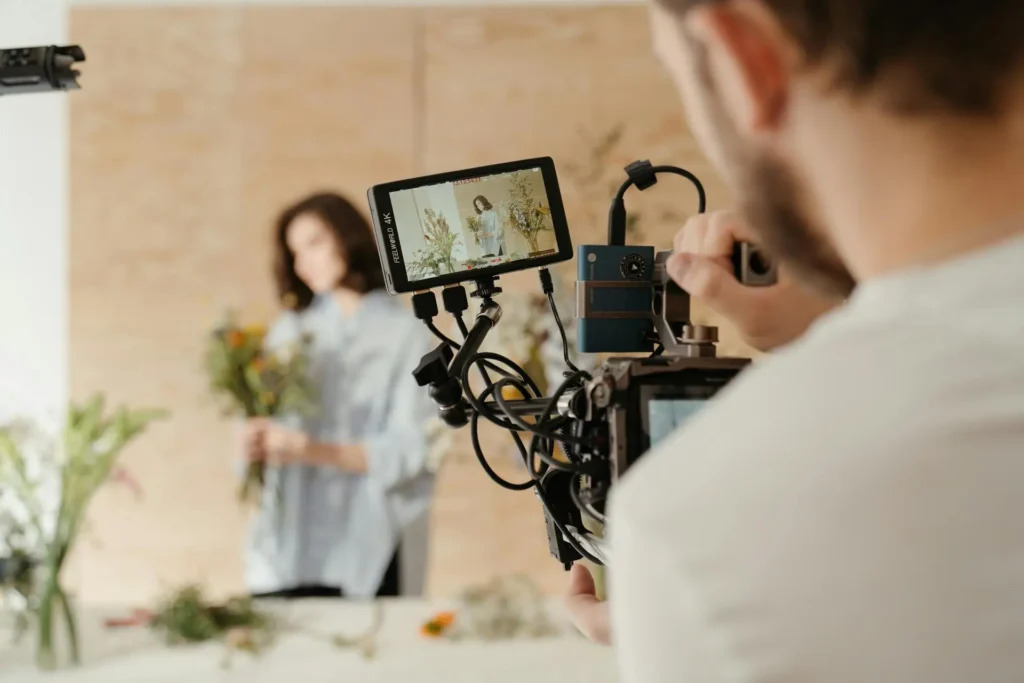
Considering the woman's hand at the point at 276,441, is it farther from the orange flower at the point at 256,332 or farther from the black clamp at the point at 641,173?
the black clamp at the point at 641,173

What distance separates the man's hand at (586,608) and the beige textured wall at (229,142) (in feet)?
5.77

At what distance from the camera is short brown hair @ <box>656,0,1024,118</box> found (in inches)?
11.5

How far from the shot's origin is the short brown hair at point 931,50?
0.29m

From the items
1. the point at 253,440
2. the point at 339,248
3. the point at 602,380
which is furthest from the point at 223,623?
the point at 602,380

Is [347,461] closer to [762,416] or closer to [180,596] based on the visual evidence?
[180,596]

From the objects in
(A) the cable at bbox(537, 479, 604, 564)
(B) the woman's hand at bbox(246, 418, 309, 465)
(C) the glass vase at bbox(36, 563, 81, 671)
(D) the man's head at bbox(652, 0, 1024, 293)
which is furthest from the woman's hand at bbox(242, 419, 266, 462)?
(D) the man's head at bbox(652, 0, 1024, 293)

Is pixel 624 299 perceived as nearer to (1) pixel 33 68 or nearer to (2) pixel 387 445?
(1) pixel 33 68

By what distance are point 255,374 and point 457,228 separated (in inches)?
62.1

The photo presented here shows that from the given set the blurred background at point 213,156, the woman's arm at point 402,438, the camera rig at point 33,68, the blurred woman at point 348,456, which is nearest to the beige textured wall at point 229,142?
the blurred background at point 213,156

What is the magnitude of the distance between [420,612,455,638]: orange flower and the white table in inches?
0.7

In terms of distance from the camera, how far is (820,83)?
12.2 inches

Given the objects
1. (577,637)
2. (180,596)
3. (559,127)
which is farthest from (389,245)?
(559,127)

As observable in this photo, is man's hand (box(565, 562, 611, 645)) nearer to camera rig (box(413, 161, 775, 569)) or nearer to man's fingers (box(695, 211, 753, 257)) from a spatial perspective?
camera rig (box(413, 161, 775, 569))

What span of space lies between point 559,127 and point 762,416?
7.37ft
